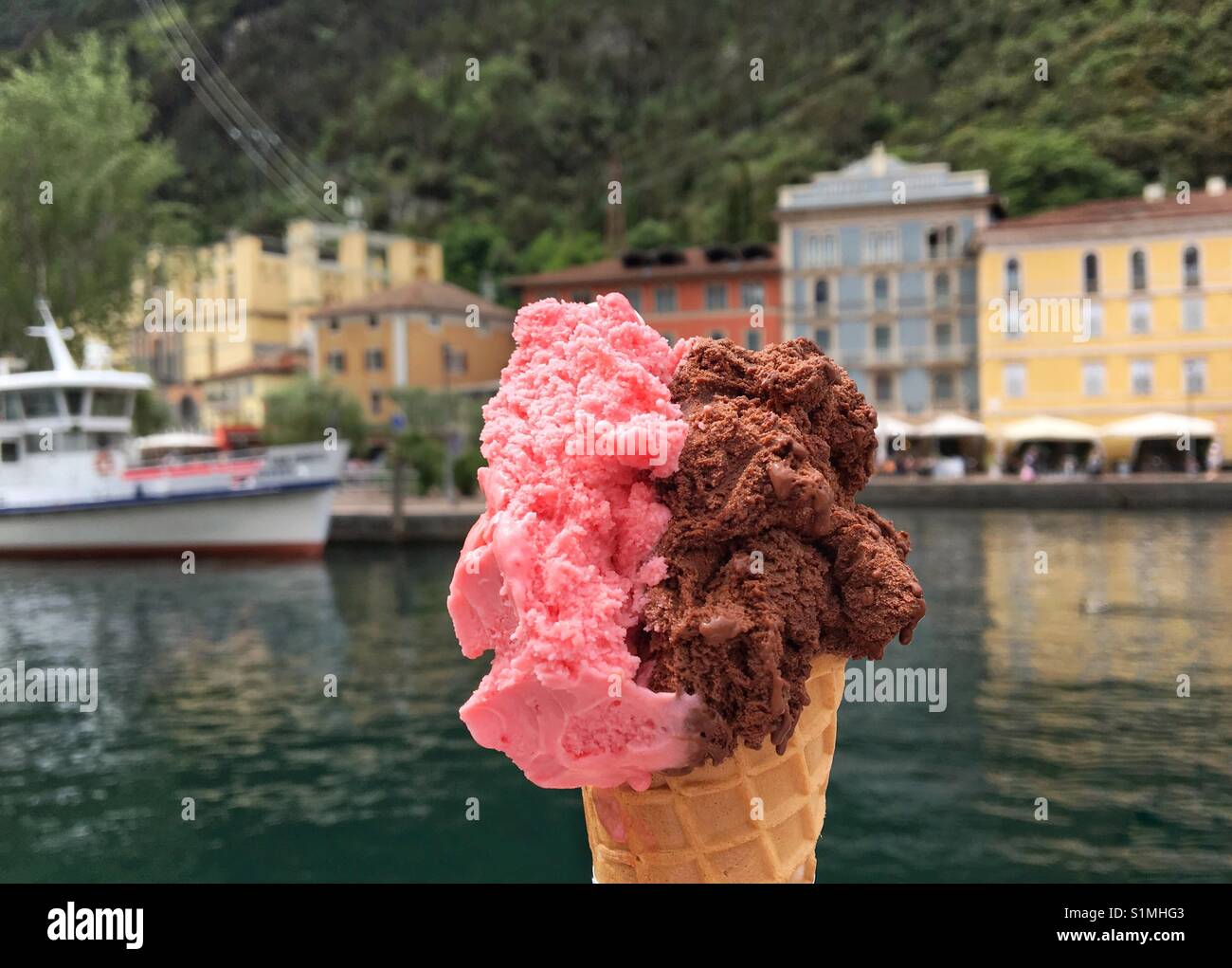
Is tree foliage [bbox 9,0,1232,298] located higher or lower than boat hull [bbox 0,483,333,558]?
higher

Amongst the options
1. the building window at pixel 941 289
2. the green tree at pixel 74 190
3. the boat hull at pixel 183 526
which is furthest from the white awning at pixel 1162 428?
the green tree at pixel 74 190

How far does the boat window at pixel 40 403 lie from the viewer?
2512cm

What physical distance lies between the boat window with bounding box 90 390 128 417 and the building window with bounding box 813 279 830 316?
89.0 ft

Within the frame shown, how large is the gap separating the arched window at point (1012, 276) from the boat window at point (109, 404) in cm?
2923

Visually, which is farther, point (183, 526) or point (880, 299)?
point (880, 299)

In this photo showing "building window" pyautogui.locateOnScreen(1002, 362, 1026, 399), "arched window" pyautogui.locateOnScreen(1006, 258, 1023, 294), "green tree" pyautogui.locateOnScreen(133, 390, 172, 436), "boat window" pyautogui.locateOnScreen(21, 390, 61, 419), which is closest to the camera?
"boat window" pyautogui.locateOnScreen(21, 390, 61, 419)

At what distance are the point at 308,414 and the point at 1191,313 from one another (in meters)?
30.4

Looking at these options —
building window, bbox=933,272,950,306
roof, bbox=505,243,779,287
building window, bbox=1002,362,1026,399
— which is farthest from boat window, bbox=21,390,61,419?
building window, bbox=933,272,950,306

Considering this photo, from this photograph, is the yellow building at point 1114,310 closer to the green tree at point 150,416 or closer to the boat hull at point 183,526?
the boat hull at point 183,526

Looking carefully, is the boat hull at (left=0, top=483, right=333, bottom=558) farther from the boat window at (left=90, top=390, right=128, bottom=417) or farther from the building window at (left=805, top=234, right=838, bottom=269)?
the building window at (left=805, top=234, right=838, bottom=269)

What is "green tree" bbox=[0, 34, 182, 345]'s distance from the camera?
24797 mm

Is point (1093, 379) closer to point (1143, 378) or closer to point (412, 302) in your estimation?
point (1143, 378)

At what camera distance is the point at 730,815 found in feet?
6.82

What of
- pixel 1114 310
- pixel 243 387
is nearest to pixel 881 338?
pixel 1114 310
